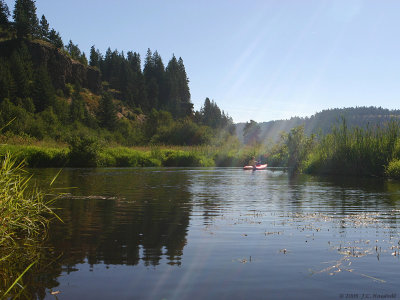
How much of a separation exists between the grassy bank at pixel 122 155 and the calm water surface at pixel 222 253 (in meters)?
31.0

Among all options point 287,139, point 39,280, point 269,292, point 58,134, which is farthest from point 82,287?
point 58,134

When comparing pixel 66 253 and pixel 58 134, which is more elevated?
pixel 58 134

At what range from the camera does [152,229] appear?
10.1 m

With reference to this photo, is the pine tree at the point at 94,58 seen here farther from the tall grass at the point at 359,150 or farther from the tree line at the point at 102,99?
the tall grass at the point at 359,150

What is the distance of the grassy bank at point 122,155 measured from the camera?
4766 cm

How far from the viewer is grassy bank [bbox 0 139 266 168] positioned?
47659 mm

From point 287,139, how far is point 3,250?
42.1 m

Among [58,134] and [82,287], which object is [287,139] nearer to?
[82,287]

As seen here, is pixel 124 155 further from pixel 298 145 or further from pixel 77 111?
pixel 77 111

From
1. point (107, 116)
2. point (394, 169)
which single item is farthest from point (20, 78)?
point (394, 169)

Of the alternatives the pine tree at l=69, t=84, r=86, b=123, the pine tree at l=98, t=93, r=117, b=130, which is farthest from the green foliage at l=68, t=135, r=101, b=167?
the pine tree at l=98, t=93, r=117, b=130

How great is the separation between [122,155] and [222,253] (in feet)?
160

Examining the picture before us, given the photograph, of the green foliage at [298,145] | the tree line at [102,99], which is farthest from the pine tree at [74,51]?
the green foliage at [298,145]

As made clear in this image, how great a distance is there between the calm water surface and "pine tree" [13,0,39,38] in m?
118
